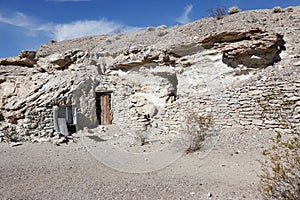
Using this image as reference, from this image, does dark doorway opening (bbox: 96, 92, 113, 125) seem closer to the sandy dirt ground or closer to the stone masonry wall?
the sandy dirt ground

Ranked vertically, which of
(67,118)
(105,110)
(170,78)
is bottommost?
(67,118)

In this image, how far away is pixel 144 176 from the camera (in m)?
4.68

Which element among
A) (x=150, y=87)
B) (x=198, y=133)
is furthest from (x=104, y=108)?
(x=198, y=133)

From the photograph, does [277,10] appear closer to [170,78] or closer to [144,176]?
[170,78]

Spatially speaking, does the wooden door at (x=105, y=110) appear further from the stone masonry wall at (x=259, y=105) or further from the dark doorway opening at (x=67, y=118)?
the stone masonry wall at (x=259, y=105)

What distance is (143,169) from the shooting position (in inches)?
207

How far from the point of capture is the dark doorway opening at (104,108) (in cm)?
1146

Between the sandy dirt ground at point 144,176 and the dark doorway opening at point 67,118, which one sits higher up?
the dark doorway opening at point 67,118

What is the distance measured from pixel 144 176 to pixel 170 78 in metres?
6.69

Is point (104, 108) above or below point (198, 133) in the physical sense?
above

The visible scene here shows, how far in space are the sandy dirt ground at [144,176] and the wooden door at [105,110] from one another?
460cm

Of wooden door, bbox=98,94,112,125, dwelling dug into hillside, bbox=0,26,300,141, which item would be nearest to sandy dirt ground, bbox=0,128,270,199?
dwelling dug into hillside, bbox=0,26,300,141

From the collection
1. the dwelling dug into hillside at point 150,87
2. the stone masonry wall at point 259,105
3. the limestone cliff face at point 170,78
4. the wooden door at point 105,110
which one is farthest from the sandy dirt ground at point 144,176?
the wooden door at point 105,110

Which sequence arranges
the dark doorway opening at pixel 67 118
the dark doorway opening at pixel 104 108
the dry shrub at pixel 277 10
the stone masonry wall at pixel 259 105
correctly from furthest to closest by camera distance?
1. the dark doorway opening at pixel 104 108
2. the dry shrub at pixel 277 10
3. the dark doorway opening at pixel 67 118
4. the stone masonry wall at pixel 259 105
